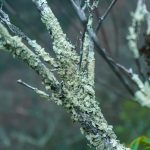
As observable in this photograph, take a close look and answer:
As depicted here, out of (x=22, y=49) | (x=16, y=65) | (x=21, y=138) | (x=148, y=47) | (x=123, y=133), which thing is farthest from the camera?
(x=16, y=65)

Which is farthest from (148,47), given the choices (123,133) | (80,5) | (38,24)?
(38,24)

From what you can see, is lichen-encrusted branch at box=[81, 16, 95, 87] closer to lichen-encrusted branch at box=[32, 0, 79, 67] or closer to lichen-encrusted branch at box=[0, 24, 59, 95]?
lichen-encrusted branch at box=[32, 0, 79, 67]

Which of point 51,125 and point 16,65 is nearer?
point 51,125

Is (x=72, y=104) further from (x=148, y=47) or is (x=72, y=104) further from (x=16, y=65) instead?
(x=16, y=65)

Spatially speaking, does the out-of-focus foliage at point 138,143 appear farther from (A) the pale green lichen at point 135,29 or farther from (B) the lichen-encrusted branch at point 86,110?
(A) the pale green lichen at point 135,29

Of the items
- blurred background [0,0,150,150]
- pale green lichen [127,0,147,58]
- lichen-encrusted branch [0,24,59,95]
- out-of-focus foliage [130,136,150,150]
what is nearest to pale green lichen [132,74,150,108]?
pale green lichen [127,0,147,58]

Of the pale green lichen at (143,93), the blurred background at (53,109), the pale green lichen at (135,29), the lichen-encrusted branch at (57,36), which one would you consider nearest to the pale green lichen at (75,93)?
the lichen-encrusted branch at (57,36)

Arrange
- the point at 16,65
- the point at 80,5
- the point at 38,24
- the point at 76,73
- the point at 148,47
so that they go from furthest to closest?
the point at 16,65
the point at 38,24
the point at 148,47
the point at 80,5
the point at 76,73

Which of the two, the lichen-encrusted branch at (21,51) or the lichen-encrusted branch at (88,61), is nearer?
the lichen-encrusted branch at (21,51)
